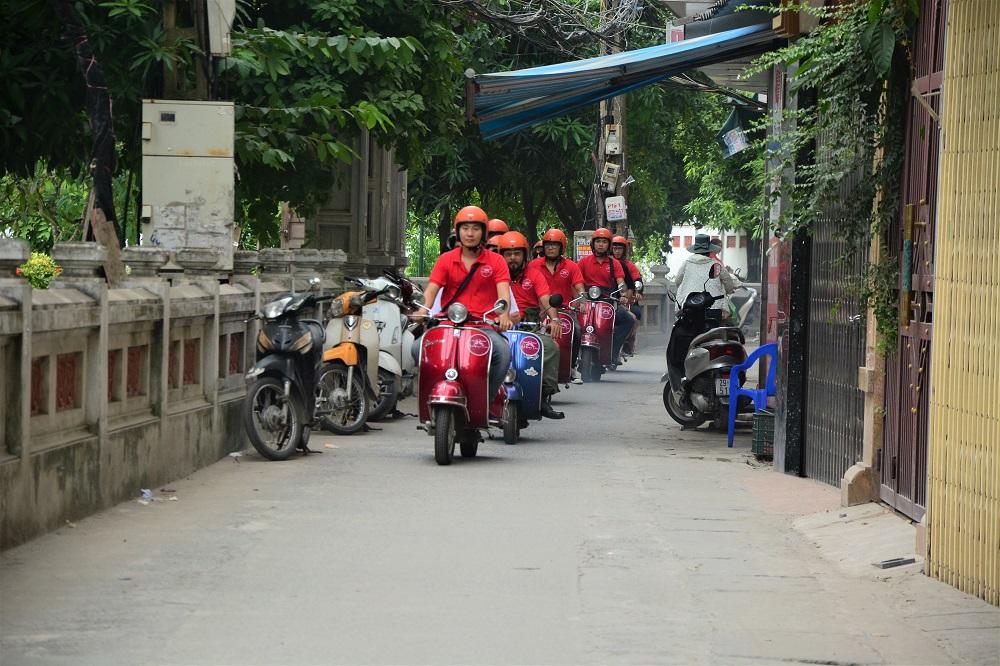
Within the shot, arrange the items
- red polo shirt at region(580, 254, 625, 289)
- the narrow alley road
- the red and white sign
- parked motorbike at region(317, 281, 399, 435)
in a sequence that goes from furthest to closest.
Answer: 1. the red and white sign
2. red polo shirt at region(580, 254, 625, 289)
3. parked motorbike at region(317, 281, 399, 435)
4. the narrow alley road

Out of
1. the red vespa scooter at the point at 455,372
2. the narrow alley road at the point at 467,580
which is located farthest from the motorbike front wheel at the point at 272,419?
the red vespa scooter at the point at 455,372

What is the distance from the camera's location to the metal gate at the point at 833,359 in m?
9.82

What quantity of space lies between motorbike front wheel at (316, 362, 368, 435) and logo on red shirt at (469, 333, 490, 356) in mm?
Result: 2006

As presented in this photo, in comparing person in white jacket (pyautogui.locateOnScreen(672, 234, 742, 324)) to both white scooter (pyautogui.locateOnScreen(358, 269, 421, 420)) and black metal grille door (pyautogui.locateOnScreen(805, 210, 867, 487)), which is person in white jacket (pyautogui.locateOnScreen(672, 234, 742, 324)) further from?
black metal grille door (pyautogui.locateOnScreen(805, 210, 867, 487))

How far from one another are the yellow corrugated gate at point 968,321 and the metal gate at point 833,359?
211 centimetres

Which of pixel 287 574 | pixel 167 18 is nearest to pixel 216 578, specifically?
pixel 287 574

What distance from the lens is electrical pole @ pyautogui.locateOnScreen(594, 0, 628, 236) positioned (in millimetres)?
27031

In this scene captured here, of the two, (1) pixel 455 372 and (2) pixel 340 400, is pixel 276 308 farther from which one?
(2) pixel 340 400

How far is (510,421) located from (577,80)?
2955 mm

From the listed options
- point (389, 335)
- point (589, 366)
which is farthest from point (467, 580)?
point (589, 366)

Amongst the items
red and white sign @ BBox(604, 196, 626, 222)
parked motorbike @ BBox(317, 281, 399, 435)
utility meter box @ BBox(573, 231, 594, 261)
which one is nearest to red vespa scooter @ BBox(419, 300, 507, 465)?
parked motorbike @ BBox(317, 281, 399, 435)

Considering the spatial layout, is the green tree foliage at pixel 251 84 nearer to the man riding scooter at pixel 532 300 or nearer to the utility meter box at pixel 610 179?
the man riding scooter at pixel 532 300

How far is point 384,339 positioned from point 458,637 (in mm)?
9500

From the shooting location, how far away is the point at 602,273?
21.6 m
